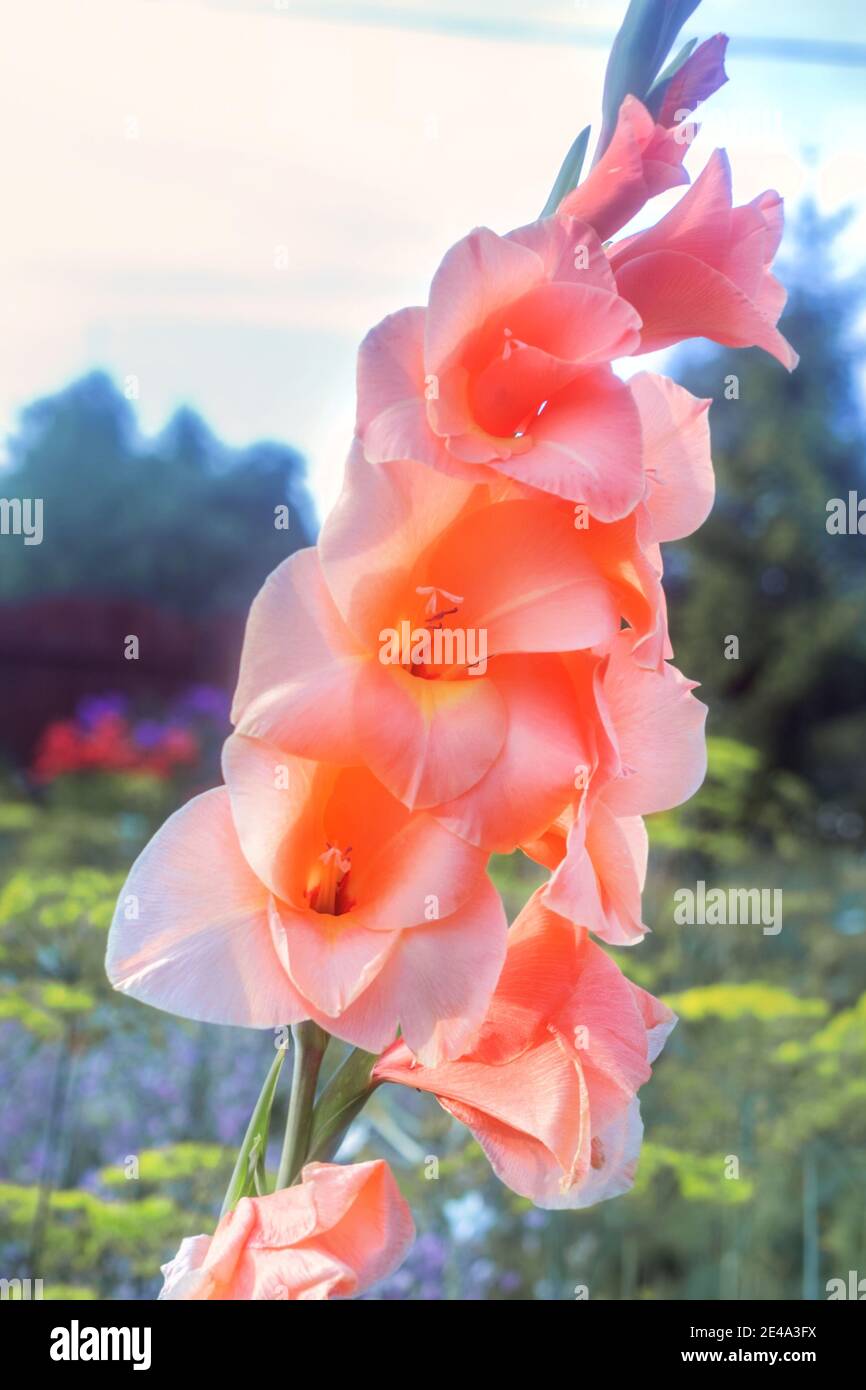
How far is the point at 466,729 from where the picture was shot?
42 centimetres

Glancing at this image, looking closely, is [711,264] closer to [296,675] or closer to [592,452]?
[592,452]

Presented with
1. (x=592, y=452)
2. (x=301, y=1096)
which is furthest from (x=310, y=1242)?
(x=592, y=452)

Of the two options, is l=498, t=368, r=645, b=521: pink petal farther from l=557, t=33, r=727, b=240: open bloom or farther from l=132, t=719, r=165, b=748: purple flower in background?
l=132, t=719, r=165, b=748: purple flower in background

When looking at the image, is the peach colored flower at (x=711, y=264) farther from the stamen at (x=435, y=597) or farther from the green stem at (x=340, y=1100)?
the green stem at (x=340, y=1100)

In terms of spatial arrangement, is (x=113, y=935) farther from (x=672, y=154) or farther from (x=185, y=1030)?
(x=185, y=1030)

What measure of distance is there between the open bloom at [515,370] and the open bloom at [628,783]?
2.7 inches

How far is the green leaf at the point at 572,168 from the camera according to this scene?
1.62 feet

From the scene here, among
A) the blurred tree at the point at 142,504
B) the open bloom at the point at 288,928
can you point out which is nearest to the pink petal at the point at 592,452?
the open bloom at the point at 288,928

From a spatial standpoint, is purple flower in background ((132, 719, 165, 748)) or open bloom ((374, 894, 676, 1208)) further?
purple flower in background ((132, 719, 165, 748))

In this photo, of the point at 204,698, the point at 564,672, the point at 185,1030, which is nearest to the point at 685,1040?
the point at 185,1030

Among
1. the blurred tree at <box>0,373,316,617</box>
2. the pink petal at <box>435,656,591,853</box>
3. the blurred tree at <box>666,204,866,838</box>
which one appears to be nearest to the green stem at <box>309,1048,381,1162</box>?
the pink petal at <box>435,656,591,853</box>

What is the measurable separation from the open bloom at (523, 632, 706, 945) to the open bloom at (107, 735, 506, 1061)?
3cm

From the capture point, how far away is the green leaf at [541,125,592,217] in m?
0.50

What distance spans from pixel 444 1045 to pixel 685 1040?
1.89 meters
